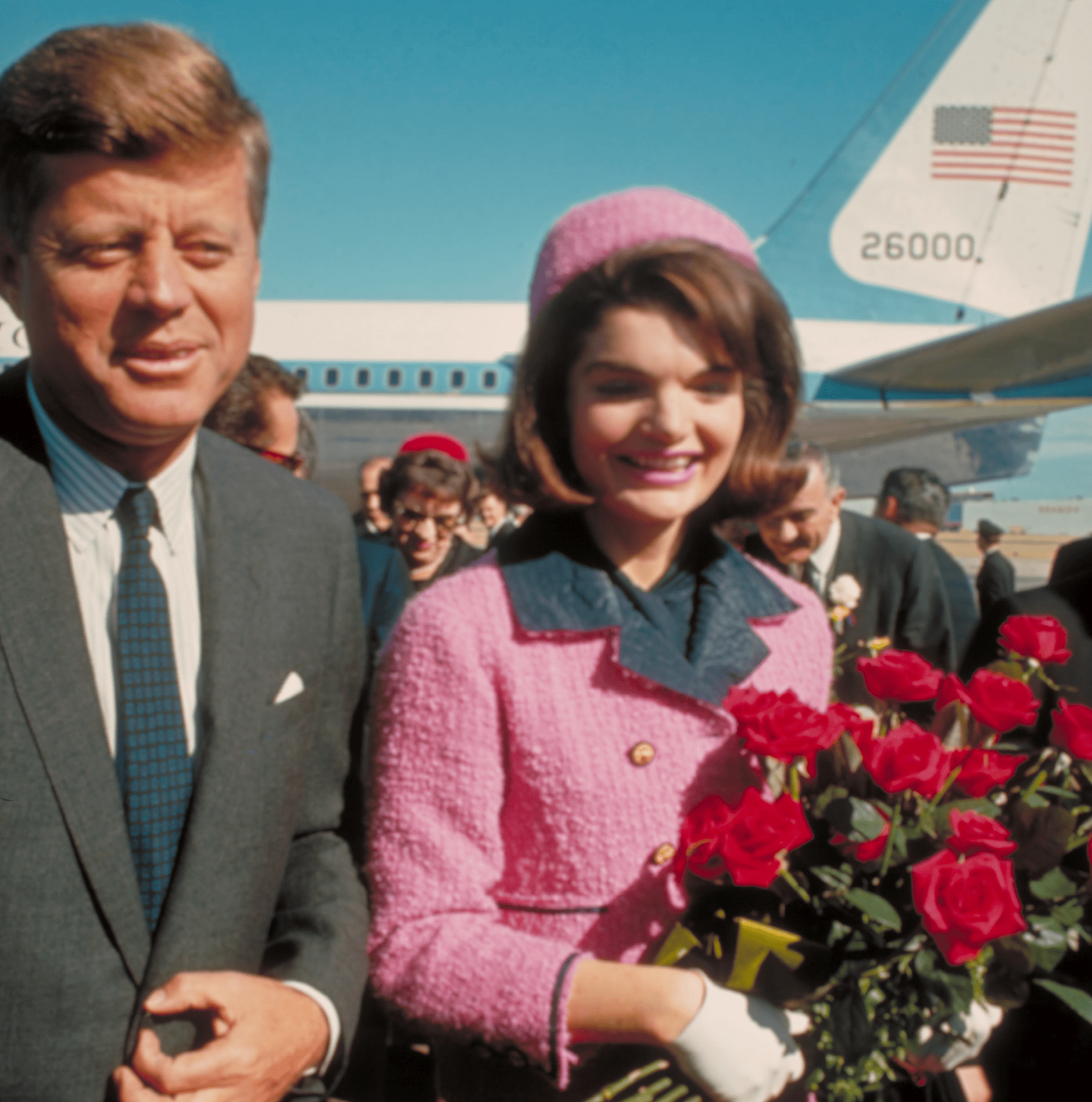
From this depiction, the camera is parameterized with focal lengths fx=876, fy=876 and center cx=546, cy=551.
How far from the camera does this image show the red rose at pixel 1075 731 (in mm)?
1080

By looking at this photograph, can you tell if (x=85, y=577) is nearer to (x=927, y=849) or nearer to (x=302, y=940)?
(x=302, y=940)

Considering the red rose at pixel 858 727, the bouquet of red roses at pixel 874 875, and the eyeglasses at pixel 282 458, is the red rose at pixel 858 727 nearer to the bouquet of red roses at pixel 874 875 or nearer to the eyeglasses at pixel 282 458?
the bouquet of red roses at pixel 874 875

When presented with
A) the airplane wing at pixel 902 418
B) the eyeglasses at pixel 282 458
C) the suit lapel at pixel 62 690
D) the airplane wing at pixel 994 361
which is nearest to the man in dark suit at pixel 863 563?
the eyeglasses at pixel 282 458

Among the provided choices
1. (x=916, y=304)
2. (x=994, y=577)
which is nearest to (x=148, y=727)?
(x=994, y=577)

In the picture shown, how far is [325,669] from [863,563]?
2980 millimetres

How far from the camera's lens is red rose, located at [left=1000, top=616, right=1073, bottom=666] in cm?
123

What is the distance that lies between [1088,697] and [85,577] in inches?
66.7

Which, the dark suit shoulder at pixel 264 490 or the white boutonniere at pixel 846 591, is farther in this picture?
the white boutonniere at pixel 846 591

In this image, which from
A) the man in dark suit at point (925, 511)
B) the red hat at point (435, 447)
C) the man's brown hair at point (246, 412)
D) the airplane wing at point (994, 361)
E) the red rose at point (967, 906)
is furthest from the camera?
the airplane wing at point (994, 361)

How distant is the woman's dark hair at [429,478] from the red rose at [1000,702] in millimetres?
2890

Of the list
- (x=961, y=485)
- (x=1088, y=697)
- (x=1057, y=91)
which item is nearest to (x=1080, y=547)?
(x=1088, y=697)

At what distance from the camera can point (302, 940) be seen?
3.71ft

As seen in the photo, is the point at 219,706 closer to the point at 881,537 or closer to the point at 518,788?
the point at 518,788

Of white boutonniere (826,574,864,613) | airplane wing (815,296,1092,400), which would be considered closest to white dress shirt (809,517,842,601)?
white boutonniere (826,574,864,613)
